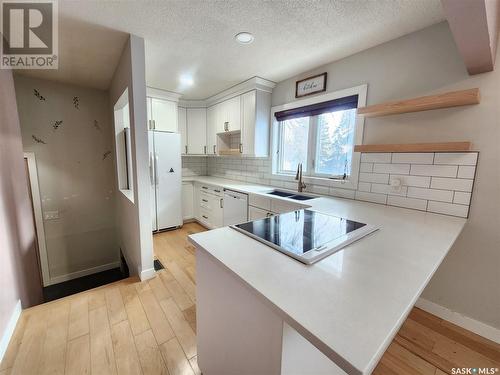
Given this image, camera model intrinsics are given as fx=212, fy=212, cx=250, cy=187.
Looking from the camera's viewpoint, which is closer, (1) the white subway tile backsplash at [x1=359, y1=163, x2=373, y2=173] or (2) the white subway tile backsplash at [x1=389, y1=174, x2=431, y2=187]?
(2) the white subway tile backsplash at [x1=389, y1=174, x2=431, y2=187]

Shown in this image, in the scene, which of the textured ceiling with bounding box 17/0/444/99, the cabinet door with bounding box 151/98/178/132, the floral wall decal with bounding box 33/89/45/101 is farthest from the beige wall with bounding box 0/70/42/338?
the cabinet door with bounding box 151/98/178/132

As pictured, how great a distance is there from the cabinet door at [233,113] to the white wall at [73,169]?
2.03m

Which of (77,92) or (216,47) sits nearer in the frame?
(216,47)

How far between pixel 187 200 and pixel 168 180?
0.65 metres

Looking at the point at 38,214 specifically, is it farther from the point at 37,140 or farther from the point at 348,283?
the point at 348,283

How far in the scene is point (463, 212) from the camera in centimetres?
160

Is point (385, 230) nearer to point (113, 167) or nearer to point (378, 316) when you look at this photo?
point (378, 316)

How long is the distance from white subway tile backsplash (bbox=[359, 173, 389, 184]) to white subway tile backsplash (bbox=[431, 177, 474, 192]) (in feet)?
1.13

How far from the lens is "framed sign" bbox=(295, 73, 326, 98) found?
244 cm

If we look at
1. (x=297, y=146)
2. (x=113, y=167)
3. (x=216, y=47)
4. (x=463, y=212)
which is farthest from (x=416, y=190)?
(x=113, y=167)

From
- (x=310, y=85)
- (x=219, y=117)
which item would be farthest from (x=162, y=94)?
(x=310, y=85)

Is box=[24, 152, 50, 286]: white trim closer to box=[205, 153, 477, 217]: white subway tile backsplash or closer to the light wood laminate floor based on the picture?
the light wood laminate floor

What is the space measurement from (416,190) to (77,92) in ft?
15.1

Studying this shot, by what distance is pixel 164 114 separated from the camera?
346 cm
